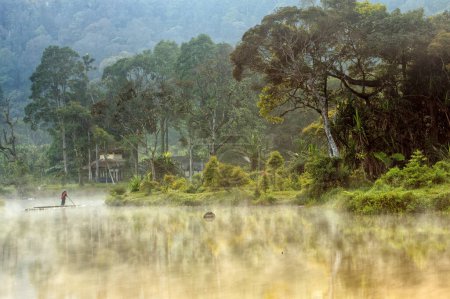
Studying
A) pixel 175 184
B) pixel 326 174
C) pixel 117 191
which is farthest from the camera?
pixel 117 191

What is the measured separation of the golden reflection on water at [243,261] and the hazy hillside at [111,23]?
5439 inches

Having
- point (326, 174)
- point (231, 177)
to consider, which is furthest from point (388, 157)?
point (231, 177)

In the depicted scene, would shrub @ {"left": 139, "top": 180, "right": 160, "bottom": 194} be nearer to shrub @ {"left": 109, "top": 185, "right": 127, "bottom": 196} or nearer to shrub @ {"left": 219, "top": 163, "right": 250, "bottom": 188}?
shrub @ {"left": 109, "top": 185, "right": 127, "bottom": 196}

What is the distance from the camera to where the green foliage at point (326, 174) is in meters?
22.3

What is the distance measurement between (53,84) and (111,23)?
110m

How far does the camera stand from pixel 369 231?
12430 mm

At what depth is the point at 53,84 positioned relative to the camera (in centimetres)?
6450

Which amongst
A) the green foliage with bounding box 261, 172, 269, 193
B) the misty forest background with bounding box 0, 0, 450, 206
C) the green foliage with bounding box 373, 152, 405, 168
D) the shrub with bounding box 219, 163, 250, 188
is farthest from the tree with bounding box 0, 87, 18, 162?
the green foliage with bounding box 373, 152, 405, 168

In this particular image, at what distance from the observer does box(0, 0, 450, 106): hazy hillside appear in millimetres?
155125

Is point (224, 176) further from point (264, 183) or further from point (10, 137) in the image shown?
point (10, 137)

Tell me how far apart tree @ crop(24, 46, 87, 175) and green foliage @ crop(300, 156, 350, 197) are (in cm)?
4449

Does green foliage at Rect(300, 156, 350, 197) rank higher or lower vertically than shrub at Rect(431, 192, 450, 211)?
higher

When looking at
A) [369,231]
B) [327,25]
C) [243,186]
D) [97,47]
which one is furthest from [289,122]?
[97,47]

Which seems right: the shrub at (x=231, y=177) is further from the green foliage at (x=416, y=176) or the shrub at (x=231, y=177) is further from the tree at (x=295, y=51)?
the green foliage at (x=416, y=176)
